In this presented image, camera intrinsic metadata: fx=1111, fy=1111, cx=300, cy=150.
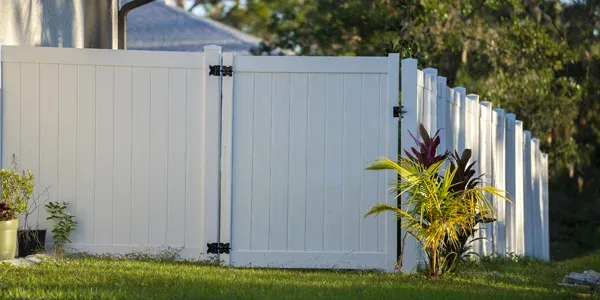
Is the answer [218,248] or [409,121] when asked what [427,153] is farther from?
[218,248]

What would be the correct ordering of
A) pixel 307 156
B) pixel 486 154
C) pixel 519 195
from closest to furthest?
pixel 307 156 → pixel 486 154 → pixel 519 195

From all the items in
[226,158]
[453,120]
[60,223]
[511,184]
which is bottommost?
[60,223]

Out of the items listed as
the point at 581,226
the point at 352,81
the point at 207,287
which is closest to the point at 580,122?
the point at 581,226

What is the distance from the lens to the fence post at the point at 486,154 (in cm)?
1287

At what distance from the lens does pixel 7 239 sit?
8.84m

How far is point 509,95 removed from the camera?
21.6 m

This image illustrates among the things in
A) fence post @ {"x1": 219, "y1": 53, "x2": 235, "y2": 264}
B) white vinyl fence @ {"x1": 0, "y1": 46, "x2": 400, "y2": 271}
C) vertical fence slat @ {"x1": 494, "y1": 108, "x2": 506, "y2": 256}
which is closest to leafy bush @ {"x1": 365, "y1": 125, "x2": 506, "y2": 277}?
white vinyl fence @ {"x1": 0, "y1": 46, "x2": 400, "y2": 271}

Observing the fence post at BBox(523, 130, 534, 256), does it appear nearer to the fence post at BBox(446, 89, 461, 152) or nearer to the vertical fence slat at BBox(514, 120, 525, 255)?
the vertical fence slat at BBox(514, 120, 525, 255)

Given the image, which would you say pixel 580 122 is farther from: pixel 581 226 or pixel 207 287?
pixel 207 287

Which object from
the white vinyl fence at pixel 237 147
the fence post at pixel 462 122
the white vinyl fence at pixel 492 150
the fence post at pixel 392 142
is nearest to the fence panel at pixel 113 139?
the white vinyl fence at pixel 237 147

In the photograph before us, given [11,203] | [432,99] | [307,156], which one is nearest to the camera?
[11,203]

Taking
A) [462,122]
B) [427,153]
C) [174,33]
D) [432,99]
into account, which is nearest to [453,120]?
[462,122]

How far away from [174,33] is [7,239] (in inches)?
361

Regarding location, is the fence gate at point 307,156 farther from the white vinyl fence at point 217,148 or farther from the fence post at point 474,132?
the fence post at point 474,132
